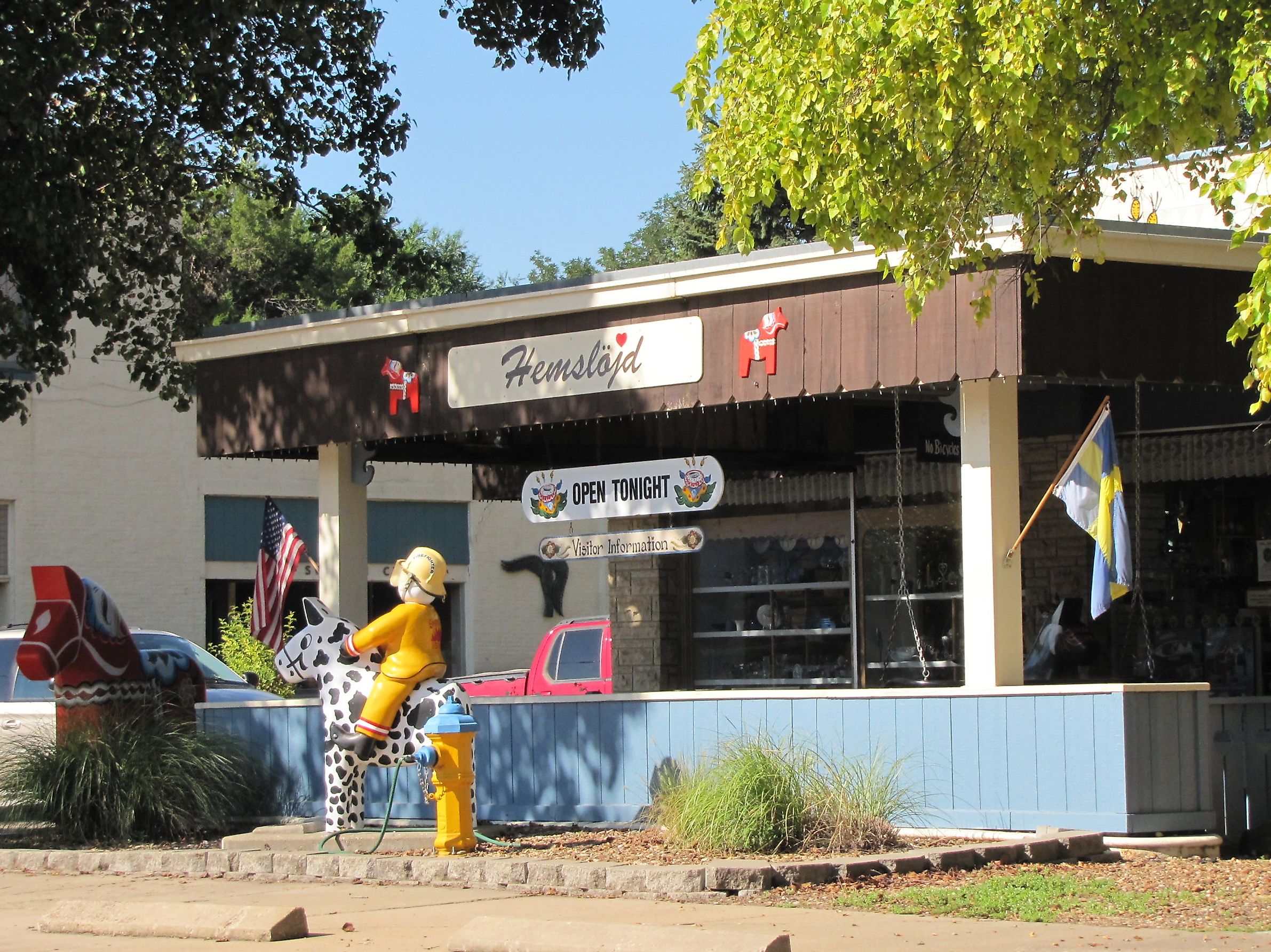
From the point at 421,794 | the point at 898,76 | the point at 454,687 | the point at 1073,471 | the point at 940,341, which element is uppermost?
the point at 898,76

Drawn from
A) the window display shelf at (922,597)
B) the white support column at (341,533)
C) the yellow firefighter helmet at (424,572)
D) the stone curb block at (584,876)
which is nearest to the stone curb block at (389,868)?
the stone curb block at (584,876)

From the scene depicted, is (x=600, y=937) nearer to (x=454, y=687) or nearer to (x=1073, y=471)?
(x=454, y=687)

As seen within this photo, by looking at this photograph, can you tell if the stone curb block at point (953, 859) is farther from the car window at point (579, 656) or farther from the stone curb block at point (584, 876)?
the car window at point (579, 656)

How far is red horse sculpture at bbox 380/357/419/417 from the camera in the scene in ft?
46.6

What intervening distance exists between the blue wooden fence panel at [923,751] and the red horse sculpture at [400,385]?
2.58 meters

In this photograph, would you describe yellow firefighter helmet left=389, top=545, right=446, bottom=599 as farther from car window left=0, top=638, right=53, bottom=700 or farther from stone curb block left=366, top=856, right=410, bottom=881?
car window left=0, top=638, right=53, bottom=700

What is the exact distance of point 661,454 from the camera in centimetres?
1711

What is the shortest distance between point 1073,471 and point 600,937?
554 cm

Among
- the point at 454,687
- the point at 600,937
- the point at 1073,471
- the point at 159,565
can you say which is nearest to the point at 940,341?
the point at 1073,471

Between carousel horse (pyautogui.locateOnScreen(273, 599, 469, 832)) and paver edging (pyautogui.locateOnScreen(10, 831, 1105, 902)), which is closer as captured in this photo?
paver edging (pyautogui.locateOnScreen(10, 831, 1105, 902))

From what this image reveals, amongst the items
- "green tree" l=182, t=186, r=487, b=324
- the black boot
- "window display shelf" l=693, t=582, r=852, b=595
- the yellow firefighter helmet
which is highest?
"green tree" l=182, t=186, r=487, b=324

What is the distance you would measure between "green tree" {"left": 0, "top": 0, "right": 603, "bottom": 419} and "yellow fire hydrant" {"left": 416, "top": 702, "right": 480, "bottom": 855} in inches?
243

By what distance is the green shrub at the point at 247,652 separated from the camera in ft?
78.0

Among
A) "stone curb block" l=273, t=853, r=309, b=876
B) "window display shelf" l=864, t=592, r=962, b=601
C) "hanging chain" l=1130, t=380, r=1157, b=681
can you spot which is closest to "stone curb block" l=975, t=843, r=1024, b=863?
"stone curb block" l=273, t=853, r=309, b=876
